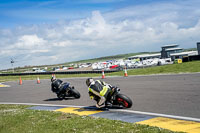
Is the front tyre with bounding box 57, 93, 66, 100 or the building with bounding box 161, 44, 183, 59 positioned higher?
the building with bounding box 161, 44, 183, 59

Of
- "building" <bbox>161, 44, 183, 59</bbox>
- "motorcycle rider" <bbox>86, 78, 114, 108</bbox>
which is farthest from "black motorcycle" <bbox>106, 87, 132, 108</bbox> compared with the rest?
"building" <bbox>161, 44, 183, 59</bbox>

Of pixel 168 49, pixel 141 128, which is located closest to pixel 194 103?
pixel 141 128

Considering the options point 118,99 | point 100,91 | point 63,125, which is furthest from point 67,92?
point 63,125

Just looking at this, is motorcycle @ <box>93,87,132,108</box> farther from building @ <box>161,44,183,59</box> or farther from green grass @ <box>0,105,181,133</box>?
building @ <box>161,44,183,59</box>

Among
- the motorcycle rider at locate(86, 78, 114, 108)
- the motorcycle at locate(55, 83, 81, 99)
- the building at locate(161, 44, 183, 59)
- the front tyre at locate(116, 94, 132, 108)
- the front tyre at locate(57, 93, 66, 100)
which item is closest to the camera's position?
the front tyre at locate(116, 94, 132, 108)

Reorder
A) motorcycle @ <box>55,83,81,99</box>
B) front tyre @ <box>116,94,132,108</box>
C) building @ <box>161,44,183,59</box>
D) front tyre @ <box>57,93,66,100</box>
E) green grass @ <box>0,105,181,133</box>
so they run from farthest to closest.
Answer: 1. building @ <box>161,44,183,59</box>
2. front tyre @ <box>57,93,66,100</box>
3. motorcycle @ <box>55,83,81,99</box>
4. front tyre @ <box>116,94,132,108</box>
5. green grass @ <box>0,105,181,133</box>

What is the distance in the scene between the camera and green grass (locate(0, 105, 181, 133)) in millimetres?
6562

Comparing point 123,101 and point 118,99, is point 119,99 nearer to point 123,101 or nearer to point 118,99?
point 118,99

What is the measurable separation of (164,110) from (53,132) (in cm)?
355

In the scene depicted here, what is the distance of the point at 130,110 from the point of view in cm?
920


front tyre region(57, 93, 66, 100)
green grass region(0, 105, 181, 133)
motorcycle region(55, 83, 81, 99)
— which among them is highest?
motorcycle region(55, 83, 81, 99)

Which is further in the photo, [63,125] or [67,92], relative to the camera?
[67,92]

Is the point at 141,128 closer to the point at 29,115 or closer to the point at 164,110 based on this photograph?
the point at 164,110

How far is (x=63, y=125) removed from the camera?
7.55 m
